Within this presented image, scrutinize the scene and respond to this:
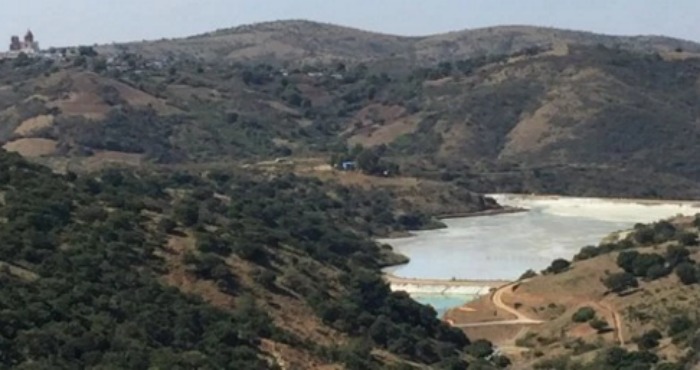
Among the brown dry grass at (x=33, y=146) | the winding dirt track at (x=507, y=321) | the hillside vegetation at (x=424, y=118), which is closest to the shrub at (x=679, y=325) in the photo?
the winding dirt track at (x=507, y=321)

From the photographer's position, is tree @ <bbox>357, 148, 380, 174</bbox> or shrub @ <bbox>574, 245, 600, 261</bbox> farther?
tree @ <bbox>357, 148, 380, 174</bbox>

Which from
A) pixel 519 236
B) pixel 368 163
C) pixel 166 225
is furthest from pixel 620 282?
pixel 368 163

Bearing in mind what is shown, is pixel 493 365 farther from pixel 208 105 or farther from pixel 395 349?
pixel 208 105

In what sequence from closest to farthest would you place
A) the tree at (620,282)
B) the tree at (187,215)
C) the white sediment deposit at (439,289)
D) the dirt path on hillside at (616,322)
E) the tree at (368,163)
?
1. the dirt path on hillside at (616,322)
2. the tree at (187,215)
3. the tree at (620,282)
4. the white sediment deposit at (439,289)
5. the tree at (368,163)

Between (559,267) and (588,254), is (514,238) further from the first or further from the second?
(559,267)

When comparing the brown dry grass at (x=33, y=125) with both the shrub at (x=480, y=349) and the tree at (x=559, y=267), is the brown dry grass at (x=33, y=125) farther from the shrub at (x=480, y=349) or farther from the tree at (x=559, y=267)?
the shrub at (x=480, y=349)

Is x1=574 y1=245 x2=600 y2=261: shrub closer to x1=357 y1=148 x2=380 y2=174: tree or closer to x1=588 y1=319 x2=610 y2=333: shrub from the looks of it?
x1=588 y1=319 x2=610 y2=333: shrub

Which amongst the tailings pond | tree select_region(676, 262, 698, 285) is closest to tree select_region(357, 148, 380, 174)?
the tailings pond

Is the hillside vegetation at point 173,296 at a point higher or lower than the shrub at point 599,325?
higher
